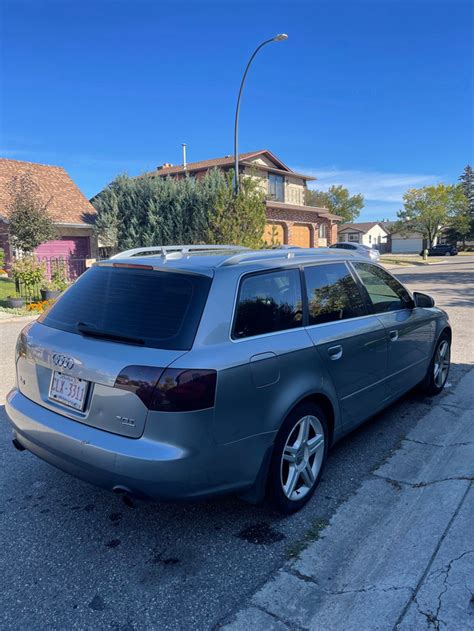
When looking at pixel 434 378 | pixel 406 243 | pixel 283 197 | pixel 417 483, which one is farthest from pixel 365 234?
pixel 417 483

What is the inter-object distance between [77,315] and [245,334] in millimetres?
1075

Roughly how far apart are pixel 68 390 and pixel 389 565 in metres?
1.96

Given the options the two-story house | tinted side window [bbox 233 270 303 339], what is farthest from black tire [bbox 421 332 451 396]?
the two-story house

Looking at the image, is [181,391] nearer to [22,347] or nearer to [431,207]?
[22,347]

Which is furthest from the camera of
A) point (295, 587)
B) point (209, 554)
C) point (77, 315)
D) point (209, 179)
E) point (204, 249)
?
point (209, 179)

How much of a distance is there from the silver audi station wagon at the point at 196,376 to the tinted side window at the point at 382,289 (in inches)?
18.3

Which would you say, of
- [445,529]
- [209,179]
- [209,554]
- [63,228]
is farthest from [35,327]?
[63,228]

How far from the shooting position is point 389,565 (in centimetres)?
247

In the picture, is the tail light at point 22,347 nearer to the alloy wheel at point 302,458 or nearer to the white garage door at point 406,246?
the alloy wheel at point 302,458

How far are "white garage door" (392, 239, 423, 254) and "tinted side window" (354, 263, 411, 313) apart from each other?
78146mm

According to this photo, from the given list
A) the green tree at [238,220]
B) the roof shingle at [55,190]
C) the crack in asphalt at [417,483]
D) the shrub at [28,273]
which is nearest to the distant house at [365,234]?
the roof shingle at [55,190]

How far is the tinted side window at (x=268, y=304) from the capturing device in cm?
274

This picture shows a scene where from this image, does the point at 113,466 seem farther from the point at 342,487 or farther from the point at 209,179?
the point at 209,179

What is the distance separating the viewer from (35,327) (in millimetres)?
3141
